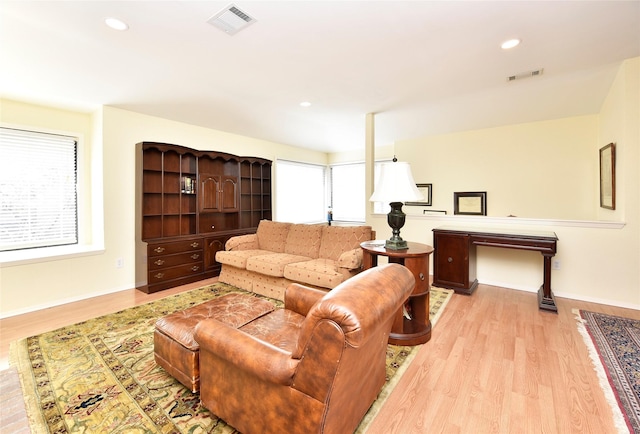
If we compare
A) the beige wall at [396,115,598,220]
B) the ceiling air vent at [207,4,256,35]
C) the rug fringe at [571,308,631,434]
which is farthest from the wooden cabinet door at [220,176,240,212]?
the rug fringe at [571,308,631,434]

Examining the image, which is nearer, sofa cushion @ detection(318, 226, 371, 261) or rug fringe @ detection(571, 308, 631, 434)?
rug fringe @ detection(571, 308, 631, 434)

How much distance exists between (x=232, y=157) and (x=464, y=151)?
4090 mm

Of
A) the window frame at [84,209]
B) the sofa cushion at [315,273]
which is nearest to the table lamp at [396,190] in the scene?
the sofa cushion at [315,273]

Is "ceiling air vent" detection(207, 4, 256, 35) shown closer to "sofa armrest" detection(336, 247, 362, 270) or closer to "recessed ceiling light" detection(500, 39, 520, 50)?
"recessed ceiling light" detection(500, 39, 520, 50)

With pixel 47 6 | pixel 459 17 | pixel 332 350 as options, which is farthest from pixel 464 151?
pixel 47 6

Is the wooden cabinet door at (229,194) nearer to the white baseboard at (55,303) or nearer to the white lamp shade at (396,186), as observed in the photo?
the white baseboard at (55,303)

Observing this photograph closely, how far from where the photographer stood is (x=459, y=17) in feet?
6.72

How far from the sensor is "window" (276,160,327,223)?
20.4 ft

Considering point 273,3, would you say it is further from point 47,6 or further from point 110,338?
point 110,338

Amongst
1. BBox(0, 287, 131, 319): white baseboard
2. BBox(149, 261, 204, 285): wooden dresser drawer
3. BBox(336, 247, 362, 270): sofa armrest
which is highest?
BBox(336, 247, 362, 270): sofa armrest

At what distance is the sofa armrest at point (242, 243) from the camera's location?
413 centimetres

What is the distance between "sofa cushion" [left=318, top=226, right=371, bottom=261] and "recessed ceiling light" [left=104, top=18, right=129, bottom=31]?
9.20 feet

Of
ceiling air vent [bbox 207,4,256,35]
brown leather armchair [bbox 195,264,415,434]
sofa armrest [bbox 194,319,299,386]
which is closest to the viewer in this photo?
brown leather armchair [bbox 195,264,415,434]

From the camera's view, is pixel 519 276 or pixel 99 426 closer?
pixel 99 426
